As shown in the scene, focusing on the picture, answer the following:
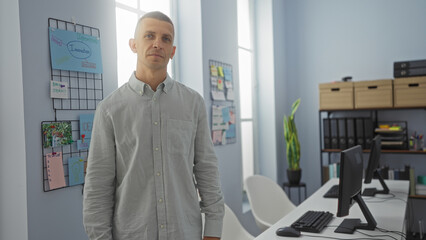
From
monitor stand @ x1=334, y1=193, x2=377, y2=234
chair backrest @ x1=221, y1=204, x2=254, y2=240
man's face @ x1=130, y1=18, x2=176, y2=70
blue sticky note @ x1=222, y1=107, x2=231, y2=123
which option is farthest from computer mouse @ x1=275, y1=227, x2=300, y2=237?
blue sticky note @ x1=222, y1=107, x2=231, y2=123

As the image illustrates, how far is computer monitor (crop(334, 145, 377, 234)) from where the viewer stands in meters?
1.93

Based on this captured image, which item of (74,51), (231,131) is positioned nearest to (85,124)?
(74,51)

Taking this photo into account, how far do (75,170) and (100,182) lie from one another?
657 mm

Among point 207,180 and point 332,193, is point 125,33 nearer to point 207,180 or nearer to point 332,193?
point 207,180

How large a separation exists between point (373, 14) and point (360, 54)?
1.52ft

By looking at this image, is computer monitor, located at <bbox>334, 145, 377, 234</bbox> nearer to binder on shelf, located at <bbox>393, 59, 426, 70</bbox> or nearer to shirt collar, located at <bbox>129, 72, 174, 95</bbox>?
shirt collar, located at <bbox>129, 72, 174, 95</bbox>

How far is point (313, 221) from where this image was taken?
7.18 ft

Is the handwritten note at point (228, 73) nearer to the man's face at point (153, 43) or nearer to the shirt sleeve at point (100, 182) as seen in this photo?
the man's face at point (153, 43)

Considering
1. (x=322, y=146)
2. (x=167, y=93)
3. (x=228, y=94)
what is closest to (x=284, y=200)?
(x=228, y=94)

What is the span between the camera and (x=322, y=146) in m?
4.61

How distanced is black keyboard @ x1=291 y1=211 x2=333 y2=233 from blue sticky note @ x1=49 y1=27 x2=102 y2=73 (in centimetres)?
140

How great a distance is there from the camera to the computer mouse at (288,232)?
2.00 metres

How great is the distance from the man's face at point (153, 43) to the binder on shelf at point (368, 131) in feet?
10.4

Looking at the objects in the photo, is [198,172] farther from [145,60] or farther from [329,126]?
[329,126]
